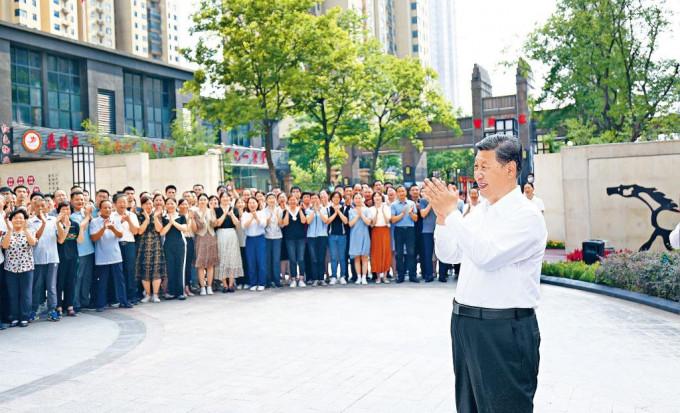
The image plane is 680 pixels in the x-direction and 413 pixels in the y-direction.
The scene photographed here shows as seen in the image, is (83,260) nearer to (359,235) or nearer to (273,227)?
(273,227)

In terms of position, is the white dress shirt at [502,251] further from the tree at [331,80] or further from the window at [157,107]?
the window at [157,107]

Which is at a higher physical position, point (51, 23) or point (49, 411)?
point (51, 23)

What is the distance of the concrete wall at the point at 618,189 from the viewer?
1431cm

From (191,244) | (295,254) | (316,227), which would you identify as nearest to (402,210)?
(316,227)

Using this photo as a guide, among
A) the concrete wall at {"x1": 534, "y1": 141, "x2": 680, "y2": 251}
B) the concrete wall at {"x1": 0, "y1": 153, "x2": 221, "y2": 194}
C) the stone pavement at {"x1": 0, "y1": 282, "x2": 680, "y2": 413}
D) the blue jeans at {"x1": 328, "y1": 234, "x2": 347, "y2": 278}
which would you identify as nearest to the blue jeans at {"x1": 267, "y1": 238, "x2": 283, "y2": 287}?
the blue jeans at {"x1": 328, "y1": 234, "x2": 347, "y2": 278}

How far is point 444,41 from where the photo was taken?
159 m

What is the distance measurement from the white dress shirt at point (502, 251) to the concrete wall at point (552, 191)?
16338 millimetres

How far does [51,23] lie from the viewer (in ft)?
278

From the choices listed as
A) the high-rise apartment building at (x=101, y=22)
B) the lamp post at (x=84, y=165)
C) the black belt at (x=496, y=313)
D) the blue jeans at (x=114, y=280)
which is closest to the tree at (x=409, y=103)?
the lamp post at (x=84, y=165)

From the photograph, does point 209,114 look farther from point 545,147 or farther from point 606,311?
point 606,311

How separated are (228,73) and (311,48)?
330cm

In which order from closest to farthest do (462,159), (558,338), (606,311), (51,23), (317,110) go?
(558,338) → (606,311) → (317,110) → (462,159) → (51,23)

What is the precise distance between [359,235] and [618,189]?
6091 millimetres

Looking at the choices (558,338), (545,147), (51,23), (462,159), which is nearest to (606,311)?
(558,338)
